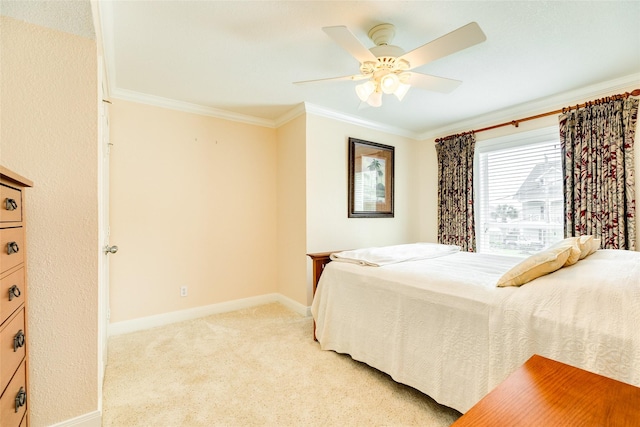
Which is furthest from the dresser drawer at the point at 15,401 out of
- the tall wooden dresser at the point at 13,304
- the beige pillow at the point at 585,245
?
the beige pillow at the point at 585,245

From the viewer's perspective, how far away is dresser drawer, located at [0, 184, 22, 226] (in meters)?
1.01

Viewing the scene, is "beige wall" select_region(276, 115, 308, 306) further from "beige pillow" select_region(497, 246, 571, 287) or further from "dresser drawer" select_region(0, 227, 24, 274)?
"dresser drawer" select_region(0, 227, 24, 274)

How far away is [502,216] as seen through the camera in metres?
3.60

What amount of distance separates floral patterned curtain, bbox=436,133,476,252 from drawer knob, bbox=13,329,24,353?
397cm

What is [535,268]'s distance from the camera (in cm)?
150

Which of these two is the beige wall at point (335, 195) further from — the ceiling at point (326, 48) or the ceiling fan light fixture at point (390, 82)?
the ceiling fan light fixture at point (390, 82)

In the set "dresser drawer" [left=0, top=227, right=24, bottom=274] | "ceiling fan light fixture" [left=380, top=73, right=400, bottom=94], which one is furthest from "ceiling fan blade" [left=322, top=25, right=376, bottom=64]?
"dresser drawer" [left=0, top=227, right=24, bottom=274]

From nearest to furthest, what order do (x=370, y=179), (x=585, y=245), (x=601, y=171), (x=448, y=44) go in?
1. (x=448, y=44)
2. (x=585, y=245)
3. (x=601, y=171)
4. (x=370, y=179)

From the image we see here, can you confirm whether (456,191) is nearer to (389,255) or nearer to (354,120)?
(354,120)

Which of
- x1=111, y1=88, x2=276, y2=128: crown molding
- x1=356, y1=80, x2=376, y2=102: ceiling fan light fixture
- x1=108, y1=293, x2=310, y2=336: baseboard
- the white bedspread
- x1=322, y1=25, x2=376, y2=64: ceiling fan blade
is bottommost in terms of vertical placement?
x1=108, y1=293, x2=310, y2=336: baseboard

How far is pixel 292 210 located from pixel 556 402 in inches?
118

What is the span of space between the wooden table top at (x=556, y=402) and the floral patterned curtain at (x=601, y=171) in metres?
2.70

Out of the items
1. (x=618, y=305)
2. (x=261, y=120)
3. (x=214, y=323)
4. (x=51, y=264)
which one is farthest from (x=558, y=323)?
(x=261, y=120)

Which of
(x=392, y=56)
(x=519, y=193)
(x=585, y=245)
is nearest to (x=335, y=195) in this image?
(x=392, y=56)
